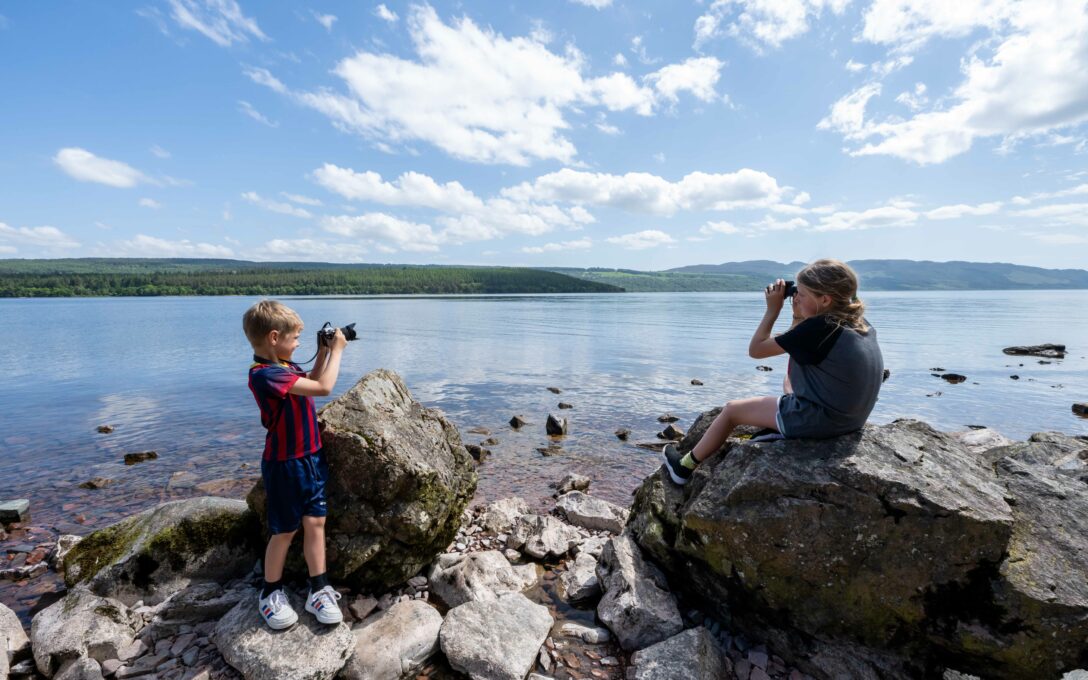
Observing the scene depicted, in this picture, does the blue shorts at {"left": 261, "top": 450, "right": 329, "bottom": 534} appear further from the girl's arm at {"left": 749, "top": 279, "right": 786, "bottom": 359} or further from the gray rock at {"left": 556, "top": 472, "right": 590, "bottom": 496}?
the gray rock at {"left": 556, "top": 472, "right": 590, "bottom": 496}

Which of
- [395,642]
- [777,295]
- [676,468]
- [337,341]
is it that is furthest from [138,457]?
[777,295]

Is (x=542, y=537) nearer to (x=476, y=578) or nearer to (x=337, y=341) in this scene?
(x=476, y=578)

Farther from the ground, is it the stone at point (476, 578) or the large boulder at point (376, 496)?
the large boulder at point (376, 496)

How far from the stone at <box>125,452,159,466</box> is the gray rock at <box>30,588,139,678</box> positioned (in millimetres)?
10744

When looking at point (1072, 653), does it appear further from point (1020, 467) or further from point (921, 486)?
point (1020, 467)

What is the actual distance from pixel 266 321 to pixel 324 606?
3.35m

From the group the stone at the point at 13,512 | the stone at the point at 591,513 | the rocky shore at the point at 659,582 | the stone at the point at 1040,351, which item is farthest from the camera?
the stone at the point at 1040,351

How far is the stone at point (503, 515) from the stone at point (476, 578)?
60.9 inches

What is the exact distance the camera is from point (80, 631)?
20.1ft

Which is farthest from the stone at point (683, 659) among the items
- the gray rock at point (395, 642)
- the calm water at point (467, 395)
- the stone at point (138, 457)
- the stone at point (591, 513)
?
the stone at point (138, 457)

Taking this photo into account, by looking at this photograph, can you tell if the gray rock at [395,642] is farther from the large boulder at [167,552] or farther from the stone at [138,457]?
the stone at [138,457]

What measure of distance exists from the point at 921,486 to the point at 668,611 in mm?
3219

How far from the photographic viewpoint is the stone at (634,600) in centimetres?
644

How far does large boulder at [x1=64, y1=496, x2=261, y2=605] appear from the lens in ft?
23.7
